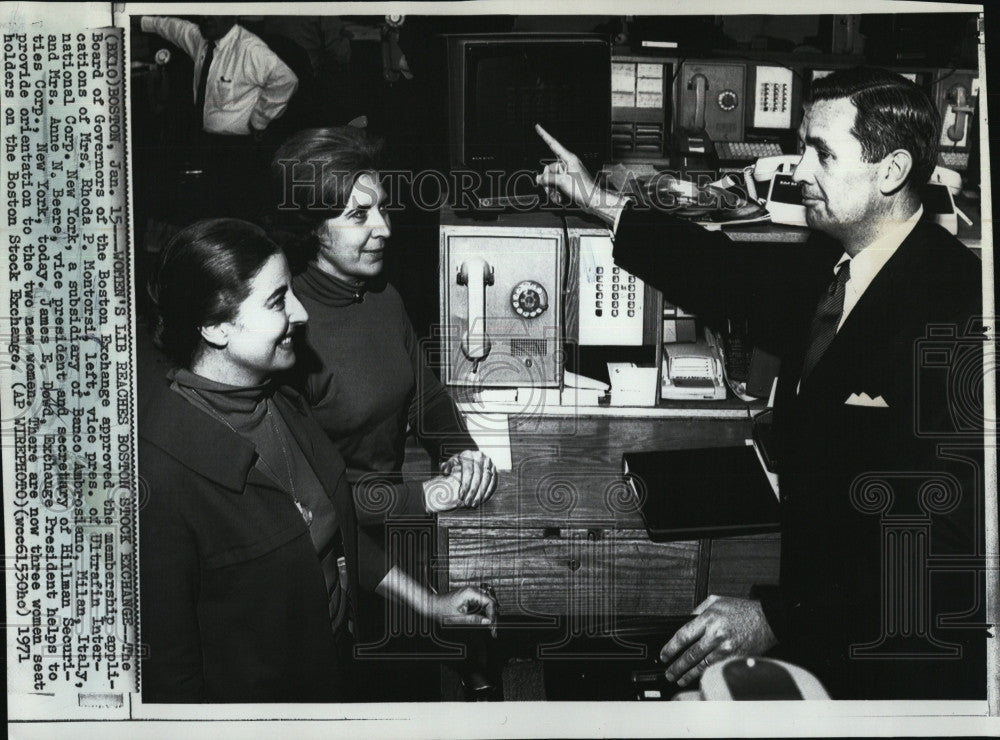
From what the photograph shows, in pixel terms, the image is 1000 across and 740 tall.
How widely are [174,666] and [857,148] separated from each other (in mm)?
1695

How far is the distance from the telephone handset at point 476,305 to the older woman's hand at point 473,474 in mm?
177

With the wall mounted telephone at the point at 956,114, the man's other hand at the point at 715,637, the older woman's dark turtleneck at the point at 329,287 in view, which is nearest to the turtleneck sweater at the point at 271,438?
the older woman's dark turtleneck at the point at 329,287

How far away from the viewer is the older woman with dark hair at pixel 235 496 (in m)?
2.05

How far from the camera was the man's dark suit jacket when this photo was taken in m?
2.09

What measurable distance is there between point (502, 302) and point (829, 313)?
0.65m

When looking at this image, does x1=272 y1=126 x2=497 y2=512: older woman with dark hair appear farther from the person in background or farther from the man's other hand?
the man's other hand

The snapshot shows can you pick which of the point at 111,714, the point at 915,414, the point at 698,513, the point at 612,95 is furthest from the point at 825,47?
the point at 111,714

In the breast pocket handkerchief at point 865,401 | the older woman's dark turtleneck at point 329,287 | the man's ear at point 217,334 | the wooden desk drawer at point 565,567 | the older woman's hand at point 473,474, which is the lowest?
the wooden desk drawer at point 565,567

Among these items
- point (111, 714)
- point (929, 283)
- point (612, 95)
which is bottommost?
point (111, 714)

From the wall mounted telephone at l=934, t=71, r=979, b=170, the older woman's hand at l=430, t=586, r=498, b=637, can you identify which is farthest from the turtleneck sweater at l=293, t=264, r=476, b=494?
the wall mounted telephone at l=934, t=71, r=979, b=170

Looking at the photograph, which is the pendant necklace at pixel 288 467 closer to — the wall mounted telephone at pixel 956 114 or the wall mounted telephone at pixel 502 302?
the wall mounted telephone at pixel 502 302

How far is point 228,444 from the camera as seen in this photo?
2051mm

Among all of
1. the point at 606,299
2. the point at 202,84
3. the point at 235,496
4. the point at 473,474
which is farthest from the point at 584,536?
the point at 202,84

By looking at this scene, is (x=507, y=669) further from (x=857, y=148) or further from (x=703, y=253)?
(x=857, y=148)
